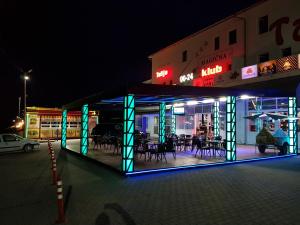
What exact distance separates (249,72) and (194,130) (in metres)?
7.63

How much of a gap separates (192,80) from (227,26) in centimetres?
575

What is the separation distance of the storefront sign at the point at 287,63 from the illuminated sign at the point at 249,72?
5.63 feet

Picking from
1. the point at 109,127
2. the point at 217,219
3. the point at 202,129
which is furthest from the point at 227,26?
the point at 217,219

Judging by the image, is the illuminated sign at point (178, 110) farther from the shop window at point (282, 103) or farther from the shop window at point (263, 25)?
the shop window at point (263, 25)

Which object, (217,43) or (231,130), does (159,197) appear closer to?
(231,130)

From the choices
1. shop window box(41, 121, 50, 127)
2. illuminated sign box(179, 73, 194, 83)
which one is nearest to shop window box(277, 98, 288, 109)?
illuminated sign box(179, 73, 194, 83)

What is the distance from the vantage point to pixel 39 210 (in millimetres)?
5691

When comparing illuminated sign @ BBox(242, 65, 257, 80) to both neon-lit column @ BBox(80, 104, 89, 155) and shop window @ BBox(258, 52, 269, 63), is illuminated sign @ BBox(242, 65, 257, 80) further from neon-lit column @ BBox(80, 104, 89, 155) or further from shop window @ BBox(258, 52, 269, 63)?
neon-lit column @ BBox(80, 104, 89, 155)

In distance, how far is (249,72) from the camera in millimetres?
18344

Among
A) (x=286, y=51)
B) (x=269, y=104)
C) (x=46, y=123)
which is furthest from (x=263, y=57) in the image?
(x=46, y=123)

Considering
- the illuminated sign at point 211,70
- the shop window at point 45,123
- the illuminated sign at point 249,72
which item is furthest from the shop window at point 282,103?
the shop window at point 45,123

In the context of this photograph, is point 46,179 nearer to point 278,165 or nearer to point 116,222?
point 116,222

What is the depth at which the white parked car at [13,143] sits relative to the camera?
635 inches

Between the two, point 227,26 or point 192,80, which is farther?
point 192,80
